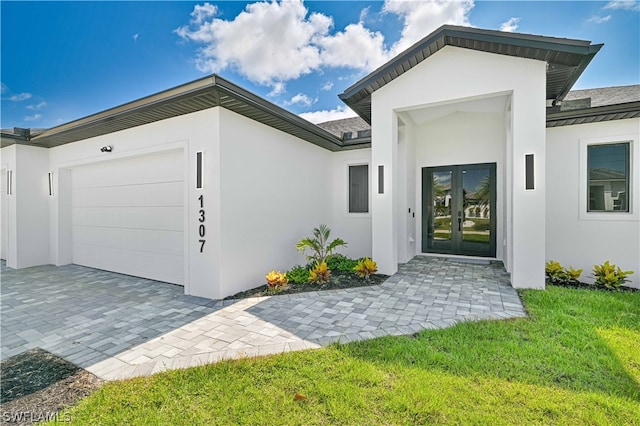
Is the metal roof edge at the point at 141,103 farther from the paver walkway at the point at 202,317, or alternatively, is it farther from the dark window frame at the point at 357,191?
the dark window frame at the point at 357,191

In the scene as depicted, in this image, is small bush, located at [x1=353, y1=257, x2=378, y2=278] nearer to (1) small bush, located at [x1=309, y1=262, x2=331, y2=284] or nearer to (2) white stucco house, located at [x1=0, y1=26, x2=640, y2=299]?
(2) white stucco house, located at [x1=0, y1=26, x2=640, y2=299]

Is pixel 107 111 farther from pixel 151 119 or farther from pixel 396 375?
pixel 396 375

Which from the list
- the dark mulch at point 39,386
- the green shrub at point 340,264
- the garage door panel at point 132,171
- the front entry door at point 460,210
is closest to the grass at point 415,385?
the dark mulch at point 39,386

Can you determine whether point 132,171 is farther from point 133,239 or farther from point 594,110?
point 594,110

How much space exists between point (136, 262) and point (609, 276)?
10.8 metres

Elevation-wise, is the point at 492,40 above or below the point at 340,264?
above

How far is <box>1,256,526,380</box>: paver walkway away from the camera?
11.3 ft

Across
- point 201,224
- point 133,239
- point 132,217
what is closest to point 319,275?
point 201,224

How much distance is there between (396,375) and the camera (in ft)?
9.36

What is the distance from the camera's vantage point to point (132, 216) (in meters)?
7.26

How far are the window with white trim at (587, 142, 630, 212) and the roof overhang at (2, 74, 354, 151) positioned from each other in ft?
21.4

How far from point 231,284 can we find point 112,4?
7.09 metres

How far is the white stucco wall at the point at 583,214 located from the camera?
6273 millimetres

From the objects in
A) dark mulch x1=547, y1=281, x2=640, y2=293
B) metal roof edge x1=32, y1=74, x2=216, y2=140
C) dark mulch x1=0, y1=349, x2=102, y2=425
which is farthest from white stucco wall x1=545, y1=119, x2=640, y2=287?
dark mulch x1=0, y1=349, x2=102, y2=425
